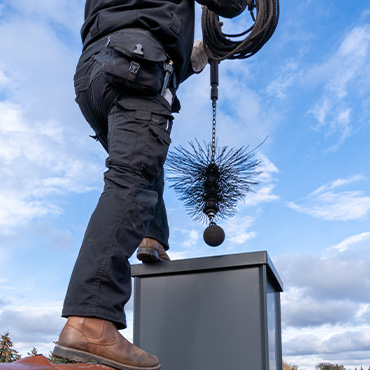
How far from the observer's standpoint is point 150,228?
213cm

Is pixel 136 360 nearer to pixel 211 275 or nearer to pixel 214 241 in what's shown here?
pixel 211 275

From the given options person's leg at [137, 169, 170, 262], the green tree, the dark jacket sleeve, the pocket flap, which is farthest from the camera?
the green tree

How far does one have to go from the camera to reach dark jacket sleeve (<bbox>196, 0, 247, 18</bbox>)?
1846 mm

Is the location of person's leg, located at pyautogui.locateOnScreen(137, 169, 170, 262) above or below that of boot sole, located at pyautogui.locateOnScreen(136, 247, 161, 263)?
above

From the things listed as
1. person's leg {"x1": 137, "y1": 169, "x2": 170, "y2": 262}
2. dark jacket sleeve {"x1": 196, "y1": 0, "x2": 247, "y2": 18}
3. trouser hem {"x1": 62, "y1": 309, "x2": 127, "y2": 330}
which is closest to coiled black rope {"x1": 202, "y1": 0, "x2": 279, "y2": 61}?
dark jacket sleeve {"x1": 196, "y1": 0, "x2": 247, "y2": 18}

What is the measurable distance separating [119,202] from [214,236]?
822 millimetres

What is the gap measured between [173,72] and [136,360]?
964 millimetres

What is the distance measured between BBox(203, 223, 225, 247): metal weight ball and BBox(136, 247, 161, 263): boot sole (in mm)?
236

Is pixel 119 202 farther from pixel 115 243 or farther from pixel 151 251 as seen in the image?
pixel 151 251

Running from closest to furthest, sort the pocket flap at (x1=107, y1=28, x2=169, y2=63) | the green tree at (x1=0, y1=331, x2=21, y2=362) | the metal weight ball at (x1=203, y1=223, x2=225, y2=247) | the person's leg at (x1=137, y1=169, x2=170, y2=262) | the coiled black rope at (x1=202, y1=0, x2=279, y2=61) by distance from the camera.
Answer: the pocket flap at (x1=107, y1=28, x2=169, y2=63) < the person's leg at (x1=137, y1=169, x2=170, y2=262) < the metal weight ball at (x1=203, y1=223, x2=225, y2=247) < the coiled black rope at (x1=202, y1=0, x2=279, y2=61) < the green tree at (x1=0, y1=331, x2=21, y2=362)

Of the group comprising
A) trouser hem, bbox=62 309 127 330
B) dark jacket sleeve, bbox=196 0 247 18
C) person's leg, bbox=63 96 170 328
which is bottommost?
trouser hem, bbox=62 309 127 330

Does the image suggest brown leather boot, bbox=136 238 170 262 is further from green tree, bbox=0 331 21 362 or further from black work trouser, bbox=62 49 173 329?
green tree, bbox=0 331 21 362

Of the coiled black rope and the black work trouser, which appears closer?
the black work trouser

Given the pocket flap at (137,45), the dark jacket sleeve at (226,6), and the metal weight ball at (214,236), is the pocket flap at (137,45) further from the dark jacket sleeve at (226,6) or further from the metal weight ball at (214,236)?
the metal weight ball at (214,236)
